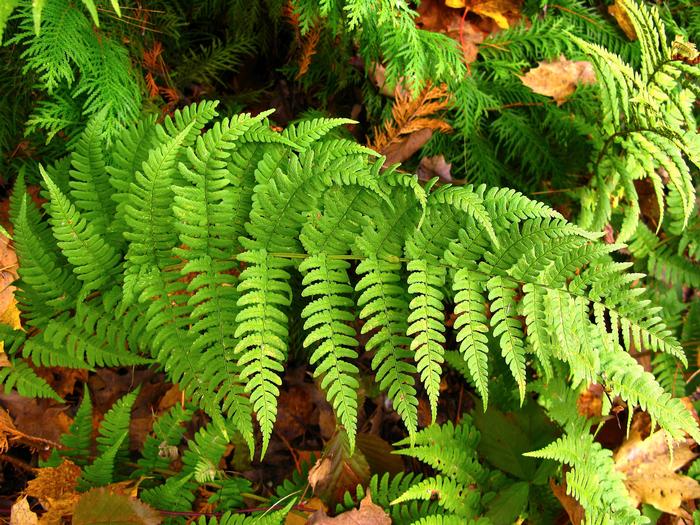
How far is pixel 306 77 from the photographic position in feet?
8.85

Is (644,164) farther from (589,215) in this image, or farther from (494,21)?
(494,21)

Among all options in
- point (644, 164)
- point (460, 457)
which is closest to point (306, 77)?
point (644, 164)

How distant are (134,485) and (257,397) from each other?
0.95 meters

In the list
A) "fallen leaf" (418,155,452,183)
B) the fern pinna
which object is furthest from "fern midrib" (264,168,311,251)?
"fallen leaf" (418,155,452,183)

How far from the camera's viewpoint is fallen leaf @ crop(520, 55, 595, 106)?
278 centimetres

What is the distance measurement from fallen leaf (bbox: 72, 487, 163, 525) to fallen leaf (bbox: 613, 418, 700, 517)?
2.22m

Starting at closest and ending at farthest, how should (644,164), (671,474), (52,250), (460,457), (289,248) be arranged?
1. (289,248)
2. (52,250)
3. (644,164)
4. (460,457)
5. (671,474)

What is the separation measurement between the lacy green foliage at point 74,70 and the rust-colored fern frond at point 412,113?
1.04 meters

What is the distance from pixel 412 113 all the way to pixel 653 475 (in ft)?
7.00

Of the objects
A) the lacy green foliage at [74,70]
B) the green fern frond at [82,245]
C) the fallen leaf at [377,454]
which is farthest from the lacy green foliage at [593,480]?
the lacy green foliage at [74,70]

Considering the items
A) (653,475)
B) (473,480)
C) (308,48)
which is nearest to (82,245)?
(308,48)

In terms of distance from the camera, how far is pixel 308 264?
194 cm

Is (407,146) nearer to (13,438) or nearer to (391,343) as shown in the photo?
(391,343)

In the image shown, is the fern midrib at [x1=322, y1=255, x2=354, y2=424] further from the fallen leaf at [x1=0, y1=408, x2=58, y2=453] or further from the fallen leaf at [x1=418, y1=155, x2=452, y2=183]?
the fallen leaf at [x1=0, y1=408, x2=58, y2=453]
